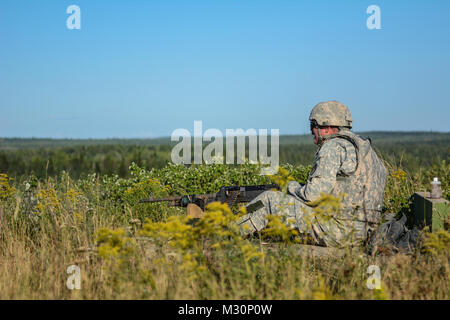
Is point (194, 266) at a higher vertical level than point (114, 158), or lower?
lower

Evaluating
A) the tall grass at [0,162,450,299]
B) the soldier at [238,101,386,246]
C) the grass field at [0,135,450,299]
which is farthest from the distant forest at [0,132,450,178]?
the soldier at [238,101,386,246]

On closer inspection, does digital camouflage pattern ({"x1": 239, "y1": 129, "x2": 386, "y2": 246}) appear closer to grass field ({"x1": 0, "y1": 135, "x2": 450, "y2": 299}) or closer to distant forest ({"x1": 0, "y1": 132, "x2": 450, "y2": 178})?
grass field ({"x1": 0, "y1": 135, "x2": 450, "y2": 299})

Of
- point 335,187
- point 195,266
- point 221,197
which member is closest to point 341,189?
point 335,187

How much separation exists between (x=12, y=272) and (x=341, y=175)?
13.2ft

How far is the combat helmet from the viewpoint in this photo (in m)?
6.24

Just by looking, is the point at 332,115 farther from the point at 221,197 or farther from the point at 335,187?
the point at 221,197

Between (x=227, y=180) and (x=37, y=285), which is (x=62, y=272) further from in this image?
(x=227, y=180)

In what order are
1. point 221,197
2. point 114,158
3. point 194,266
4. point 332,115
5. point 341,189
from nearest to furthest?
point 194,266 → point 341,189 → point 332,115 → point 221,197 → point 114,158

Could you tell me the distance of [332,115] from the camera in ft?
20.5

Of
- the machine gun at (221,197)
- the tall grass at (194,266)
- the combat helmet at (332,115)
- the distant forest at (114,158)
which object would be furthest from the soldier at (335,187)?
the distant forest at (114,158)

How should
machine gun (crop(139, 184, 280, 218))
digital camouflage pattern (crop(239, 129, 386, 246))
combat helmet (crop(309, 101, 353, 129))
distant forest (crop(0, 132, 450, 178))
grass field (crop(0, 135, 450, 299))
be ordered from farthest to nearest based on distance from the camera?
distant forest (crop(0, 132, 450, 178)) < machine gun (crop(139, 184, 280, 218)) < combat helmet (crop(309, 101, 353, 129)) < digital camouflage pattern (crop(239, 129, 386, 246)) < grass field (crop(0, 135, 450, 299))

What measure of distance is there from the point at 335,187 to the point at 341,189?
0.08 metres
